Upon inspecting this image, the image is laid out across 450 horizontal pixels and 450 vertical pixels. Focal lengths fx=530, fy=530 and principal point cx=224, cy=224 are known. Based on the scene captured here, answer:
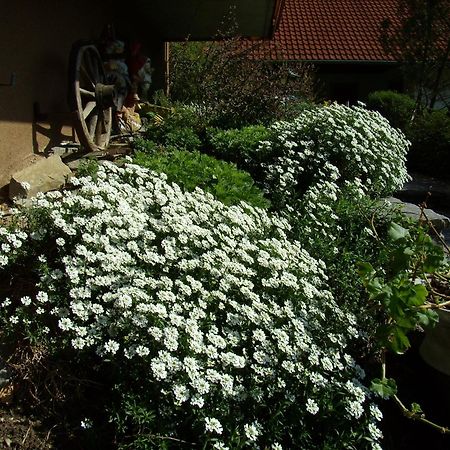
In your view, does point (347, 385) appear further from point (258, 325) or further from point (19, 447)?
point (19, 447)

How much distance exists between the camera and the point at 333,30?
19938 mm

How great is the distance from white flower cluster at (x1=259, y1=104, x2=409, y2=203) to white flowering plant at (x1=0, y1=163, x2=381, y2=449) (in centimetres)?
178

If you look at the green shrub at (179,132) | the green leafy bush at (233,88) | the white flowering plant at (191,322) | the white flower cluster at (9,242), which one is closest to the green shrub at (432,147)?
the green leafy bush at (233,88)

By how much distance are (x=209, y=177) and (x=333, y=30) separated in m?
17.8

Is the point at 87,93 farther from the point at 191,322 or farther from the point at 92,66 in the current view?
the point at 191,322

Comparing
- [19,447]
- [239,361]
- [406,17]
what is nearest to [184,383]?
[239,361]

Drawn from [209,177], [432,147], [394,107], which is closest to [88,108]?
[209,177]

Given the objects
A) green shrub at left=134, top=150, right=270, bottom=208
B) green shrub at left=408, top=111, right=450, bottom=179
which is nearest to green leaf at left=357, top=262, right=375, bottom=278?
green shrub at left=134, top=150, right=270, bottom=208

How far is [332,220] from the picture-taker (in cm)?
390

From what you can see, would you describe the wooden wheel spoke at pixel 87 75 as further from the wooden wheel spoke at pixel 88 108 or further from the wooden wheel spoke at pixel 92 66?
the wooden wheel spoke at pixel 88 108

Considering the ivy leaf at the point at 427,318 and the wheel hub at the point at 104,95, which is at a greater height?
the ivy leaf at the point at 427,318

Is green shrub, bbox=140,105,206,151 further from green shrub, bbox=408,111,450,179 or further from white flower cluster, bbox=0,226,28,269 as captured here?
green shrub, bbox=408,111,450,179

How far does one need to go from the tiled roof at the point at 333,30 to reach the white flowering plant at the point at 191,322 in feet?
50.7

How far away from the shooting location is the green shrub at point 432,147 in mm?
10695
